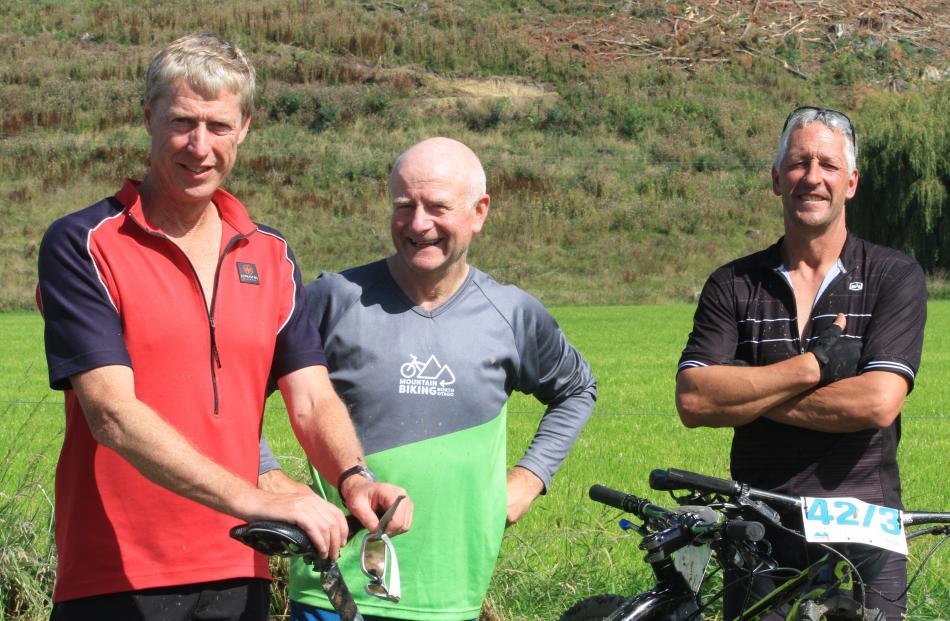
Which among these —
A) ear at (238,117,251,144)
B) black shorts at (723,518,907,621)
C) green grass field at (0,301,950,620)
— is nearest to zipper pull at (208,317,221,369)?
ear at (238,117,251,144)

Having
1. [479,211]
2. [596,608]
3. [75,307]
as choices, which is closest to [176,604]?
[75,307]

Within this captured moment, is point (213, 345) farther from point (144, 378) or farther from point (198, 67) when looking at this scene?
point (198, 67)

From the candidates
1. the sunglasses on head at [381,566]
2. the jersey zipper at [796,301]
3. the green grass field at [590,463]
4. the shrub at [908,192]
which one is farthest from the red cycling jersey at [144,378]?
the shrub at [908,192]

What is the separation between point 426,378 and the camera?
3707 millimetres

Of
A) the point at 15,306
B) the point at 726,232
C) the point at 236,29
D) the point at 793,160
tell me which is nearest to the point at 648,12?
the point at 236,29

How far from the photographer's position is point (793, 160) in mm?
4059

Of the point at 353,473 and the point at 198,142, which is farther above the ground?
the point at 198,142

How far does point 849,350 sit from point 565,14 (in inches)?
3433

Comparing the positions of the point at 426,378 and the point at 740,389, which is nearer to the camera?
the point at 426,378

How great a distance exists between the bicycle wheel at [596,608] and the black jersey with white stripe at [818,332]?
631mm

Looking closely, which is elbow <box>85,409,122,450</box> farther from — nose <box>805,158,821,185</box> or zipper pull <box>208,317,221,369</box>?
nose <box>805,158,821,185</box>

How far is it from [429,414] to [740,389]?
962 millimetres

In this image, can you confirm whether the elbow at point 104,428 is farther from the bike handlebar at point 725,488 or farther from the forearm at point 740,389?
the forearm at point 740,389

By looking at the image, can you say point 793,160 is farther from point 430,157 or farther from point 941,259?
point 941,259
